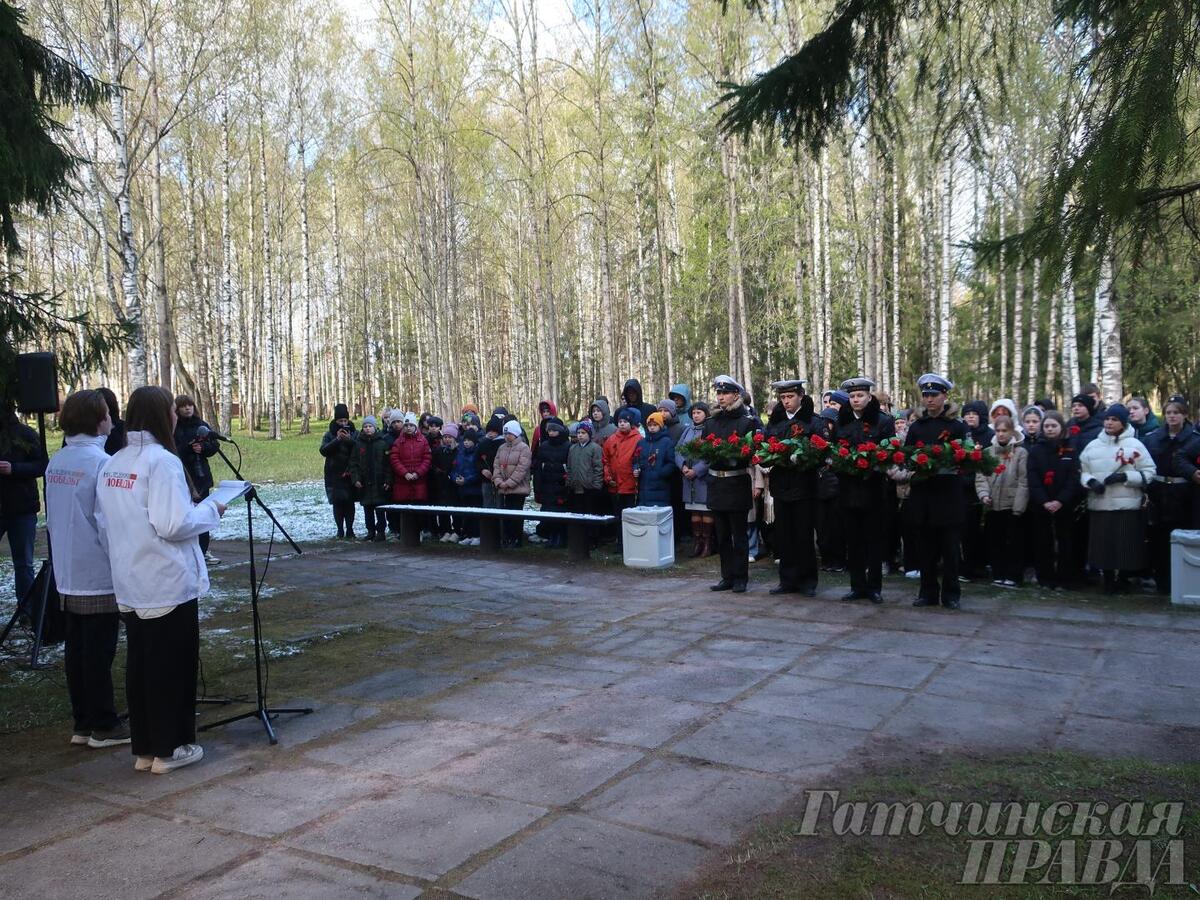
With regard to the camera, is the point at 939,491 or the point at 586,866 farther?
the point at 939,491

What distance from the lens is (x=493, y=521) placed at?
1210 centimetres

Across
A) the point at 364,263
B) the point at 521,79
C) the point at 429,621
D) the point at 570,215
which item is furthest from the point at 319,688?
the point at 364,263

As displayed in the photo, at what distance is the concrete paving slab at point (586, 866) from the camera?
11.0 ft

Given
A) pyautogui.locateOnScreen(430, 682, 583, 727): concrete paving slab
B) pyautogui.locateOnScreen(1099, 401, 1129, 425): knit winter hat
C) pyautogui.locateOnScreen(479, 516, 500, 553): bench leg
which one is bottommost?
pyautogui.locateOnScreen(430, 682, 583, 727): concrete paving slab

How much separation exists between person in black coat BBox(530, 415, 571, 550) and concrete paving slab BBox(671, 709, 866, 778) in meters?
7.12

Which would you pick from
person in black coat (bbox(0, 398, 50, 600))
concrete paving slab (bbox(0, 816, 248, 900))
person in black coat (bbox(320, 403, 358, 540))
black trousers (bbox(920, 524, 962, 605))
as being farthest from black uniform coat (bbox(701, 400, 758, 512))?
person in black coat (bbox(320, 403, 358, 540))

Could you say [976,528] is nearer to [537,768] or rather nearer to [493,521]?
[493,521]

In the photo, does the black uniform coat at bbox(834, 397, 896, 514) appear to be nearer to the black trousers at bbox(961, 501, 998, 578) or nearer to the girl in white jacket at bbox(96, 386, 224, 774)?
the black trousers at bbox(961, 501, 998, 578)

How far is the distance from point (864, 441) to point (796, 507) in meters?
0.89

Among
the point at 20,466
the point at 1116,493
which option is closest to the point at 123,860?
the point at 20,466

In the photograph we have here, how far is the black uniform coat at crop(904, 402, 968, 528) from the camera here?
26.1 ft

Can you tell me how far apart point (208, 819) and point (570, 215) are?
3328 centimetres

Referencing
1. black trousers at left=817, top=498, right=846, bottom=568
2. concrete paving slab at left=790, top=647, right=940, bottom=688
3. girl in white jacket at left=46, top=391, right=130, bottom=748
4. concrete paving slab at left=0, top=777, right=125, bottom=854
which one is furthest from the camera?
black trousers at left=817, top=498, right=846, bottom=568

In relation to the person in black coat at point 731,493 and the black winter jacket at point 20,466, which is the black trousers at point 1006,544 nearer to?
the person in black coat at point 731,493
